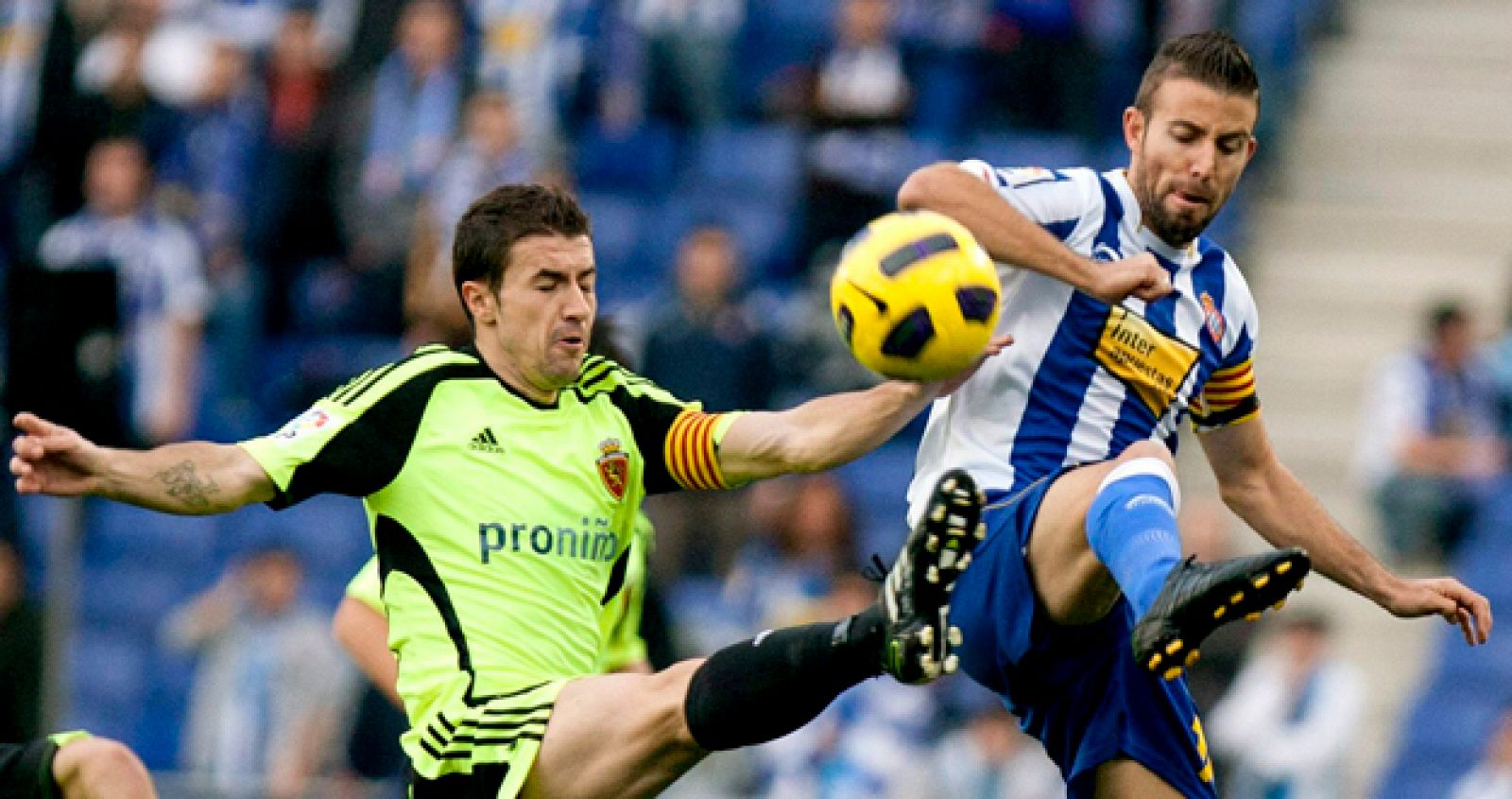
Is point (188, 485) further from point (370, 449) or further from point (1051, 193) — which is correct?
point (1051, 193)

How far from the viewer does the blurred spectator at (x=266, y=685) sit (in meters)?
13.0

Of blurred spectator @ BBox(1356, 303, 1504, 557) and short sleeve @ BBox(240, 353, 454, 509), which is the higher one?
short sleeve @ BBox(240, 353, 454, 509)

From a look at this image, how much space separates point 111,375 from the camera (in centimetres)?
1308

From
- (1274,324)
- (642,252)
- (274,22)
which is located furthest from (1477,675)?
(274,22)

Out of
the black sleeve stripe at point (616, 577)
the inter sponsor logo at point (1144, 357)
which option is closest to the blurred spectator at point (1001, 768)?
the black sleeve stripe at point (616, 577)

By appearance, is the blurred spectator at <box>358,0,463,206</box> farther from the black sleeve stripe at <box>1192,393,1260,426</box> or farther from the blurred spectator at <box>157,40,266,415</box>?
the black sleeve stripe at <box>1192,393,1260,426</box>

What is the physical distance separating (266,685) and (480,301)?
22.3 ft

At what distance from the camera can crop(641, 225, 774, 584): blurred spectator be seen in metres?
13.3

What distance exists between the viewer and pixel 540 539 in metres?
6.91

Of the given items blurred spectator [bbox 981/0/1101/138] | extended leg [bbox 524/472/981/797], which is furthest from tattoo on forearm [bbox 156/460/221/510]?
blurred spectator [bbox 981/0/1101/138]

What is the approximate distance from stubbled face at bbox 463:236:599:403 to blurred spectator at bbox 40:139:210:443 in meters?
8.09

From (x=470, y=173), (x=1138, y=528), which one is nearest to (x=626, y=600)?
(x=1138, y=528)

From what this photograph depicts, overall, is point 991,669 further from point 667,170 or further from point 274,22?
point 274,22

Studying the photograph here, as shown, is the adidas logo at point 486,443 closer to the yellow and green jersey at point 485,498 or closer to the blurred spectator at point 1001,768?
the yellow and green jersey at point 485,498
